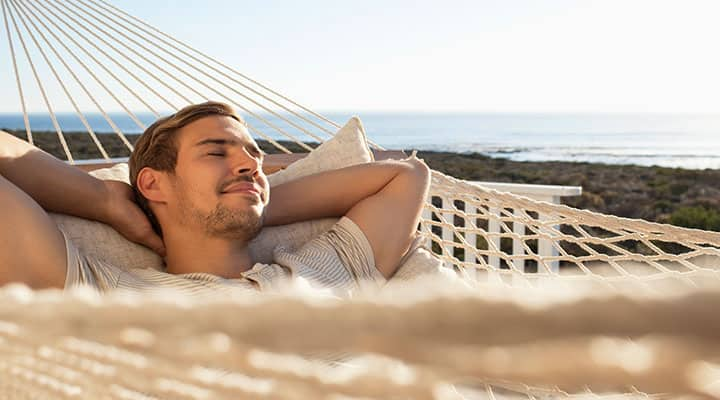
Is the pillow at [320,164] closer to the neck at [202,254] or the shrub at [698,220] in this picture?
the neck at [202,254]

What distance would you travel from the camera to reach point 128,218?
4.73 ft

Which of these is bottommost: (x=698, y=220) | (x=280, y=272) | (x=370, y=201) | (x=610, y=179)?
(x=610, y=179)

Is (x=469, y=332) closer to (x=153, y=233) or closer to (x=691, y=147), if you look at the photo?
(x=153, y=233)

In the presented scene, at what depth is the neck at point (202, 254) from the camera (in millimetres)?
1473

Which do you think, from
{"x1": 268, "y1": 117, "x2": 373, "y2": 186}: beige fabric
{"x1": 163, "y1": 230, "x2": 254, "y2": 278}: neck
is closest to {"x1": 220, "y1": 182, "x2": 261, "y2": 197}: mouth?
{"x1": 163, "y1": 230, "x2": 254, "y2": 278}: neck

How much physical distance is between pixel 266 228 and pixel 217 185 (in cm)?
→ 20

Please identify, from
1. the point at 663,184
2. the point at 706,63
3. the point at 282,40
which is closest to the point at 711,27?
the point at 706,63

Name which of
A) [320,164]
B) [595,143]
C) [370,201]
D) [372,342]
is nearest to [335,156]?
[320,164]

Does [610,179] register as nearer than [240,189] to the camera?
No

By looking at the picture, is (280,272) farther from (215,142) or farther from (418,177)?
(418,177)

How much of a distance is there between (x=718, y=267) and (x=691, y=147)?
1567cm

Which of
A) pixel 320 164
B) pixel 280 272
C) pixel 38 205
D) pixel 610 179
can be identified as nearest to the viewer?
pixel 38 205

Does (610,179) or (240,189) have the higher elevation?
(240,189)

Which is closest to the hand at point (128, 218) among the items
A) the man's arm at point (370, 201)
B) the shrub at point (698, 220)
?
the man's arm at point (370, 201)
